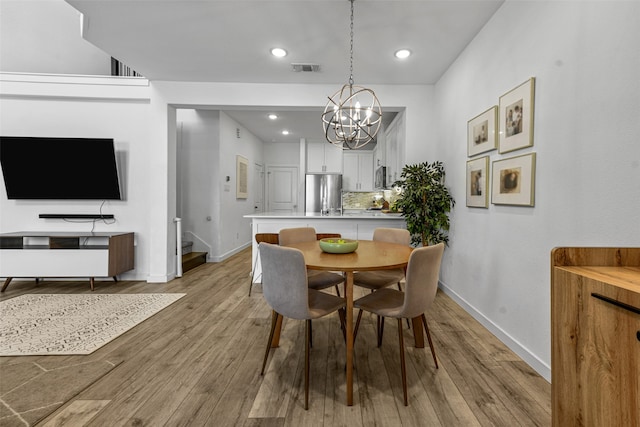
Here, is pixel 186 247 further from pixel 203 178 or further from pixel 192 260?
pixel 203 178

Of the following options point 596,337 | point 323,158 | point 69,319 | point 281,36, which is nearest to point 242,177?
point 323,158

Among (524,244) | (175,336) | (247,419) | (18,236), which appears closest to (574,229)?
(524,244)

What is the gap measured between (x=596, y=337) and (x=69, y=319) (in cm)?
381

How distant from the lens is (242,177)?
623 centimetres

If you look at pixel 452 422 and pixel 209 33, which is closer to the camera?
pixel 452 422

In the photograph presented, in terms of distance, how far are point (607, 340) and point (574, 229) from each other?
3.03 feet

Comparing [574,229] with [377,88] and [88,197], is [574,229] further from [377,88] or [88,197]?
[88,197]

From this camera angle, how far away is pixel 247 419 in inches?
57.2

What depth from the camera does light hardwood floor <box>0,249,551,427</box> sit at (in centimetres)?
147

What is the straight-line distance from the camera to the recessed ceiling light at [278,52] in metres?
3.01

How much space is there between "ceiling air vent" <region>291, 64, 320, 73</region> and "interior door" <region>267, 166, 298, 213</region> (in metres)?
4.42

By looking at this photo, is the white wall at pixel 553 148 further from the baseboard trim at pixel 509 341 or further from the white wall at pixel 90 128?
the white wall at pixel 90 128

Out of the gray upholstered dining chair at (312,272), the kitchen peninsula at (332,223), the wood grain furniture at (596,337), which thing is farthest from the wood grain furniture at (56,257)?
the wood grain furniture at (596,337)

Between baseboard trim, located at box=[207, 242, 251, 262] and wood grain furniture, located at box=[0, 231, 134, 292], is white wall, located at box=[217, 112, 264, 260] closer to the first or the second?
baseboard trim, located at box=[207, 242, 251, 262]
